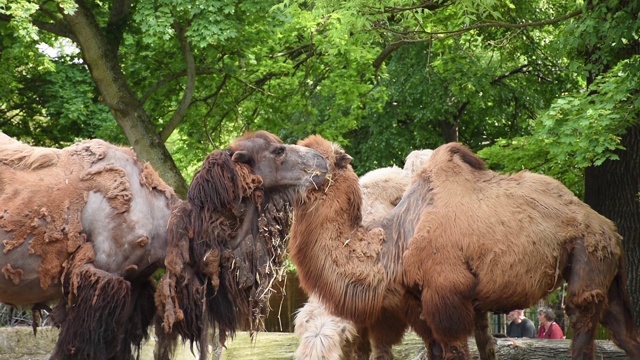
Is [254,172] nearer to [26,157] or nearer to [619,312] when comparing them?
[26,157]

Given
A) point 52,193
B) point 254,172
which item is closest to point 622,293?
point 254,172

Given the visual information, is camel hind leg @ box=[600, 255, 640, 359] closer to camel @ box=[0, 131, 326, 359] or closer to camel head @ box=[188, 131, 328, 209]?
camel head @ box=[188, 131, 328, 209]

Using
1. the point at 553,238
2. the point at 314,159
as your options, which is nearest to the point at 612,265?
the point at 553,238

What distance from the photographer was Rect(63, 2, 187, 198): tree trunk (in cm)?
1577

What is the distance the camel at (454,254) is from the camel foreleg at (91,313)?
1.63 m

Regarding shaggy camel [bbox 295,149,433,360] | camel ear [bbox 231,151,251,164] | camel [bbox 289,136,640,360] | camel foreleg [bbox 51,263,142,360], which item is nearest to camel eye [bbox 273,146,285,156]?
camel ear [bbox 231,151,251,164]

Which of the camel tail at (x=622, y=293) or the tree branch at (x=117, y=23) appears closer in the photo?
the camel tail at (x=622, y=293)

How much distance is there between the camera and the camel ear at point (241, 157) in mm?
7316

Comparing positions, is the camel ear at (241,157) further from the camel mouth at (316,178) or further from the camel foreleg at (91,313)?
the camel foreleg at (91,313)

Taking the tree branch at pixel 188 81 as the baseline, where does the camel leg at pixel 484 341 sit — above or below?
below

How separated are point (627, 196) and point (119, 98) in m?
8.02

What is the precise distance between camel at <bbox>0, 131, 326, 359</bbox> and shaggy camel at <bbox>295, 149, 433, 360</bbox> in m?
1.49

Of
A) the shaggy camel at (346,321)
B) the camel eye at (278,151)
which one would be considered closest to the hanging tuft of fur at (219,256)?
the camel eye at (278,151)

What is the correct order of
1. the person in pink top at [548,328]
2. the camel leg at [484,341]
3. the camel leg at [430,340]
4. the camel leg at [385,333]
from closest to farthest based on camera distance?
the camel leg at [430,340] < the camel leg at [385,333] < the camel leg at [484,341] < the person in pink top at [548,328]
